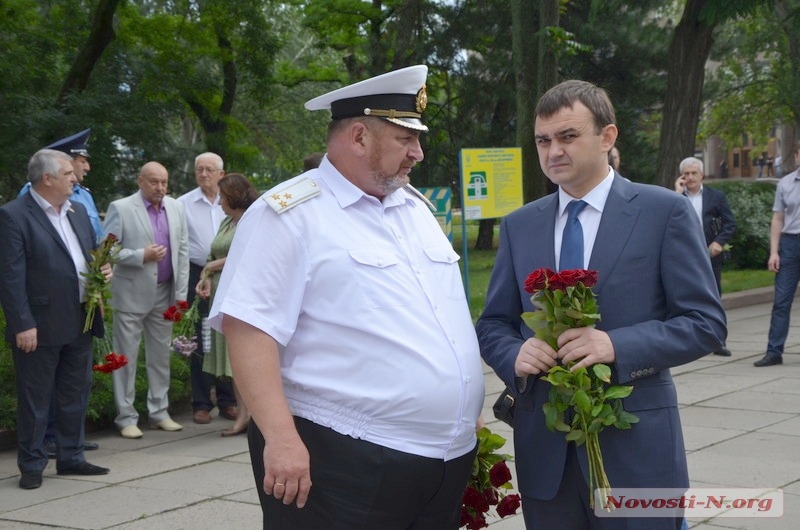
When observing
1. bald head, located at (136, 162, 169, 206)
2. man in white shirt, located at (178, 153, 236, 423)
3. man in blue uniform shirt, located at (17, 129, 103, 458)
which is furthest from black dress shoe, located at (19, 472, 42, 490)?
bald head, located at (136, 162, 169, 206)

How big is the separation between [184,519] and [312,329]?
9.92 ft

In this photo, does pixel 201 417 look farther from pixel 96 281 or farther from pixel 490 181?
pixel 490 181

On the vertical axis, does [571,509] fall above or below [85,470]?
above

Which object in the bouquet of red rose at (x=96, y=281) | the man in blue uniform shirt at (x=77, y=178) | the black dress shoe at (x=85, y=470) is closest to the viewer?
the black dress shoe at (x=85, y=470)

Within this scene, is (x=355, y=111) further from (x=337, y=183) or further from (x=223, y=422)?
(x=223, y=422)

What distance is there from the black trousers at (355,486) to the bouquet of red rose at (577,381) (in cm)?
41

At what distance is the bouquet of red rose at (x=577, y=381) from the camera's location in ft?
9.41

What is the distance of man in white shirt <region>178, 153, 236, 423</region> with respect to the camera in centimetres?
858

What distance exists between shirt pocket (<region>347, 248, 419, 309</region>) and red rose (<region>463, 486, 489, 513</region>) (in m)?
0.73

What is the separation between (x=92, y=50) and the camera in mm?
18219

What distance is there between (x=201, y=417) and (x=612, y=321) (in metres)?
5.99

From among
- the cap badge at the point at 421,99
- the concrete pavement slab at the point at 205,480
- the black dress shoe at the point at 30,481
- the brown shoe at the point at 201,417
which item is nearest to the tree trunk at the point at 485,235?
the brown shoe at the point at 201,417

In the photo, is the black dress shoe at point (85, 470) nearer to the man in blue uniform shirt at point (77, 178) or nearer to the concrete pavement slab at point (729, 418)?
the man in blue uniform shirt at point (77, 178)

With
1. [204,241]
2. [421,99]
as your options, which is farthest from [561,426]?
[204,241]
